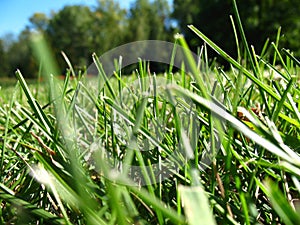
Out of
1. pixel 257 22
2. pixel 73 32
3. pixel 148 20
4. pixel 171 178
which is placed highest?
pixel 73 32

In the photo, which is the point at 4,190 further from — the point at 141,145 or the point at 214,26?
the point at 214,26

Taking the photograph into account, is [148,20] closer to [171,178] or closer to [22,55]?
[22,55]

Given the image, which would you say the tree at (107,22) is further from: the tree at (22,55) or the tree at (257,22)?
the tree at (257,22)

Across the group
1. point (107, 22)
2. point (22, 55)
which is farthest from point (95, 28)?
point (22, 55)

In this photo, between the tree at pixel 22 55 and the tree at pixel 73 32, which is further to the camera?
the tree at pixel 73 32

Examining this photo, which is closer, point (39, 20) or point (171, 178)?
point (171, 178)

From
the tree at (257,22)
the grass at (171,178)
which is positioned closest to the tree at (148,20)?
the tree at (257,22)

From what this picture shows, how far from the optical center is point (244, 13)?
916 centimetres

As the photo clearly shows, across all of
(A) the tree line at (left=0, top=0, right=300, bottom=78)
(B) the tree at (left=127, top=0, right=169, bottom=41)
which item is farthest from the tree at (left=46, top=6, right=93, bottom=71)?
(B) the tree at (left=127, top=0, right=169, bottom=41)

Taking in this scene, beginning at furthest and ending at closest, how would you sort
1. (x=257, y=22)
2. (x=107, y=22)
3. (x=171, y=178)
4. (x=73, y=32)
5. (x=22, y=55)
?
1. (x=107, y=22)
2. (x=73, y=32)
3. (x=22, y=55)
4. (x=257, y=22)
5. (x=171, y=178)

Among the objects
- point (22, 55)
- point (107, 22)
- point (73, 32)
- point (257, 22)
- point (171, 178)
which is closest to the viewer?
point (171, 178)

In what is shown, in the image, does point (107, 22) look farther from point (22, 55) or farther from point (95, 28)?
point (22, 55)

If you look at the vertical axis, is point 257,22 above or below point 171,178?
above

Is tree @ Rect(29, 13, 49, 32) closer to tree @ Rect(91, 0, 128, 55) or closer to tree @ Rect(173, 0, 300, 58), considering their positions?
tree @ Rect(91, 0, 128, 55)
